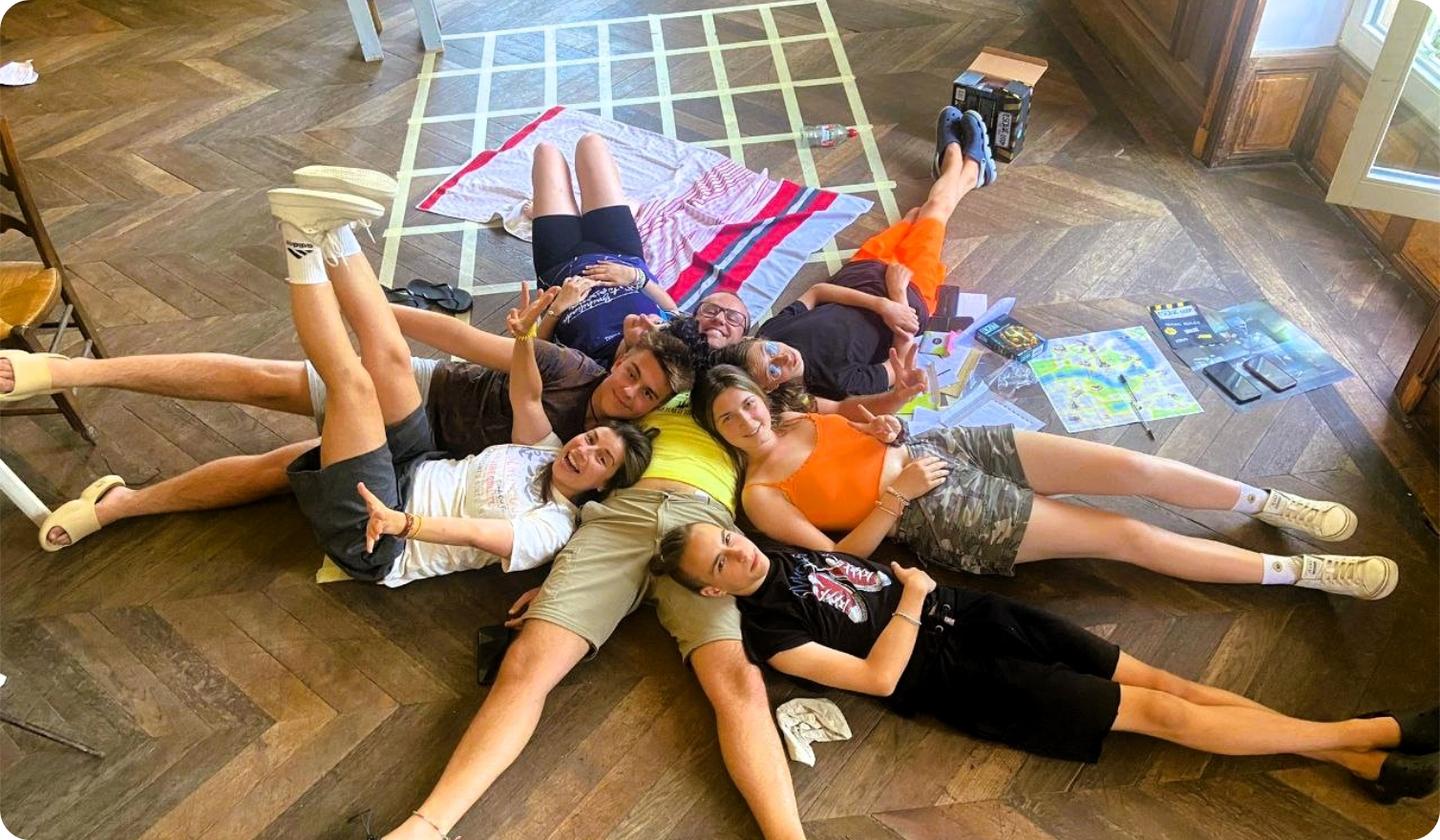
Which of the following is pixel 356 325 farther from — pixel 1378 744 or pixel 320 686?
pixel 1378 744

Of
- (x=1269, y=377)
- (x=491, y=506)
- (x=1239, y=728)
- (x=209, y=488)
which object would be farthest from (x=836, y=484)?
(x=209, y=488)

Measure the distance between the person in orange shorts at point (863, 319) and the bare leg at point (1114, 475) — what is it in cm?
39

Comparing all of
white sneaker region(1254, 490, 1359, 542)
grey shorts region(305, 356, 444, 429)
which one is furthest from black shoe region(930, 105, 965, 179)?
grey shorts region(305, 356, 444, 429)

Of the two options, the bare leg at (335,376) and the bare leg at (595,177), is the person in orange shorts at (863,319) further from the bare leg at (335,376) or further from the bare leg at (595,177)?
the bare leg at (335,376)

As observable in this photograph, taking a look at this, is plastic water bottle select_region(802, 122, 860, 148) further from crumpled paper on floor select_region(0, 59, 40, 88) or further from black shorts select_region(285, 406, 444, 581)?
crumpled paper on floor select_region(0, 59, 40, 88)

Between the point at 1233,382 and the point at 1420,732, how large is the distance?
99 cm

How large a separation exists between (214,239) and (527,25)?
1.65m

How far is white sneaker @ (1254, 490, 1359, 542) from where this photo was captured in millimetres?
2092

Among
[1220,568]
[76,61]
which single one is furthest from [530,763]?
[76,61]

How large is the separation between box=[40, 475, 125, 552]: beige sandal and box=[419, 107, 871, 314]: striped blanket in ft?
4.47

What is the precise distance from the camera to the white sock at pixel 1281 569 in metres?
2.03

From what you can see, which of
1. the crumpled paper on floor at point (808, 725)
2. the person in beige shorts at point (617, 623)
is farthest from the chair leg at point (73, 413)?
the crumpled paper on floor at point (808, 725)

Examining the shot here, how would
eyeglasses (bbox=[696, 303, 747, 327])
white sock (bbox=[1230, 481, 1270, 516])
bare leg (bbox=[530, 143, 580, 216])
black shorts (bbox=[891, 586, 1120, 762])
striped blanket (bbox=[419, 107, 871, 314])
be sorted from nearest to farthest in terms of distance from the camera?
black shorts (bbox=[891, 586, 1120, 762]) < white sock (bbox=[1230, 481, 1270, 516]) < eyeglasses (bbox=[696, 303, 747, 327]) < bare leg (bbox=[530, 143, 580, 216]) < striped blanket (bbox=[419, 107, 871, 314])

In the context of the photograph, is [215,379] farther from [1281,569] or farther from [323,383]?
[1281,569]
